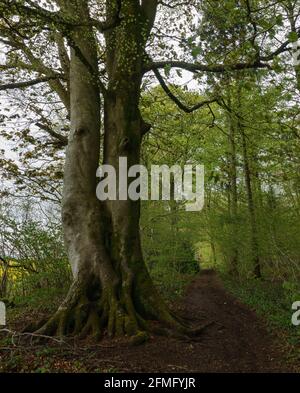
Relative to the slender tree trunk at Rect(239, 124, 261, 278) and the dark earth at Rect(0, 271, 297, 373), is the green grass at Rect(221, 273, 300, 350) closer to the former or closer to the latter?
the dark earth at Rect(0, 271, 297, 373)

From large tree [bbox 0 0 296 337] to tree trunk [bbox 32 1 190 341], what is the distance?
0.06 feet

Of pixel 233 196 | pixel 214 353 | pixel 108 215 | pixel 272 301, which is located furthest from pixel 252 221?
pixel 214 353

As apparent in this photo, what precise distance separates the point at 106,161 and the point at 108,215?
107cm

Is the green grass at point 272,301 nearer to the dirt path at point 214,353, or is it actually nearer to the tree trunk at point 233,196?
the dirt path at point 214,353

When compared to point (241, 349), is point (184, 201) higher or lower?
higher

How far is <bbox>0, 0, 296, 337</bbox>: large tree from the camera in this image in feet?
21.9

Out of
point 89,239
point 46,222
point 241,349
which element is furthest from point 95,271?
point 46,222

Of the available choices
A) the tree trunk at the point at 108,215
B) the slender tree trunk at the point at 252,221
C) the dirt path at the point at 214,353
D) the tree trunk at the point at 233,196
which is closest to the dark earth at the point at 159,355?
the dirt path at the point at 214,353

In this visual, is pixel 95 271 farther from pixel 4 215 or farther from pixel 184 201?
pixel 184 201

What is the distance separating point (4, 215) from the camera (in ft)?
36.4

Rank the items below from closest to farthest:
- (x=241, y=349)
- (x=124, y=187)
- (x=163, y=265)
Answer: (x=241, y=349) < (x=124, y=187) < (x=163, y=265)

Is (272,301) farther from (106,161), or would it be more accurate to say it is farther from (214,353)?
(106,161)

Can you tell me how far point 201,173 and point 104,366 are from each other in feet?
48.6

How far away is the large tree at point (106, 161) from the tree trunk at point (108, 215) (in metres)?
0.02
